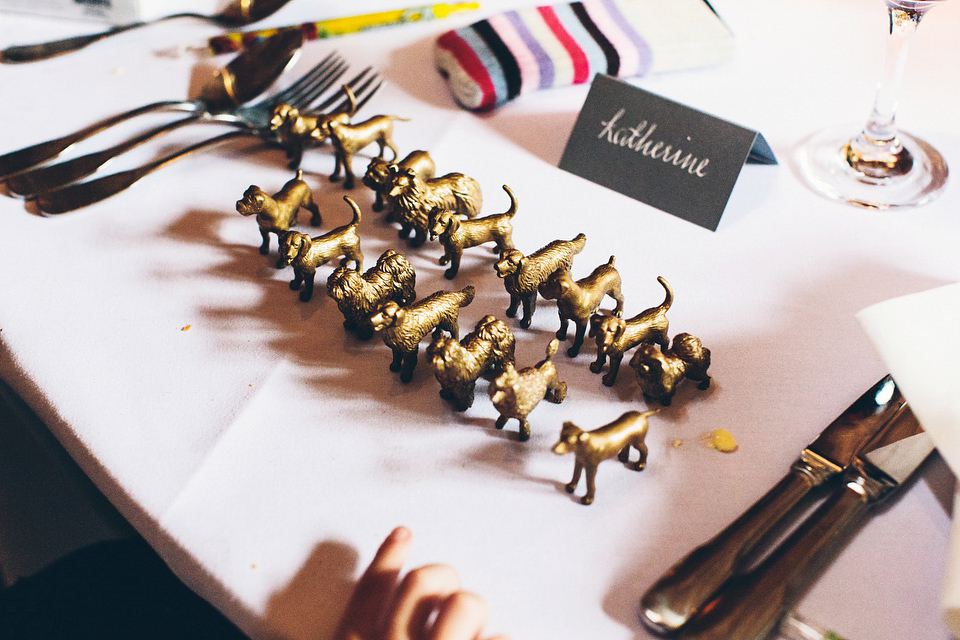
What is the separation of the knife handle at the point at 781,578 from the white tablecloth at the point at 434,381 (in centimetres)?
4

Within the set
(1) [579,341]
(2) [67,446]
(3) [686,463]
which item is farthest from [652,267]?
(2) [67,446]

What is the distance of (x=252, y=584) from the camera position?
62 cm

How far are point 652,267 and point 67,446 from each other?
0.66 m

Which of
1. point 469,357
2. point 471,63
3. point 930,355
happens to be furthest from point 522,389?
point 471,63

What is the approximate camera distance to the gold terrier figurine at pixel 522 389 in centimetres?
67

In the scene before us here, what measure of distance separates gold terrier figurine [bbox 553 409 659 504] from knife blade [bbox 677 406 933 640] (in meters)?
0.14

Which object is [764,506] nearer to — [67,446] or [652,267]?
[652,267]

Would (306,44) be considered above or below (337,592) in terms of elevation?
above

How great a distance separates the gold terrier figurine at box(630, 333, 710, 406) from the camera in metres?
0.72

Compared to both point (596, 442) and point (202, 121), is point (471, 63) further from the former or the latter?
point (596, 442)

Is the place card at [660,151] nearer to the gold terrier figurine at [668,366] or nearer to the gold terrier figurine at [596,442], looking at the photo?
the gold terrier figurine at [668,366]

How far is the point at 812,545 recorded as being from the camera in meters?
0.60

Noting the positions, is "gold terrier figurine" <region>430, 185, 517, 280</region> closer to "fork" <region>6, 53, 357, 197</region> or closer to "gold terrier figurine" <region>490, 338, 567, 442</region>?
"gold terrier figurine" <region>490, 338, 567, 442</region>

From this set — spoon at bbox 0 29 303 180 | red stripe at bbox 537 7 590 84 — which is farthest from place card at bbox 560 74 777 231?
spoon at bbox 0 29 303 180
